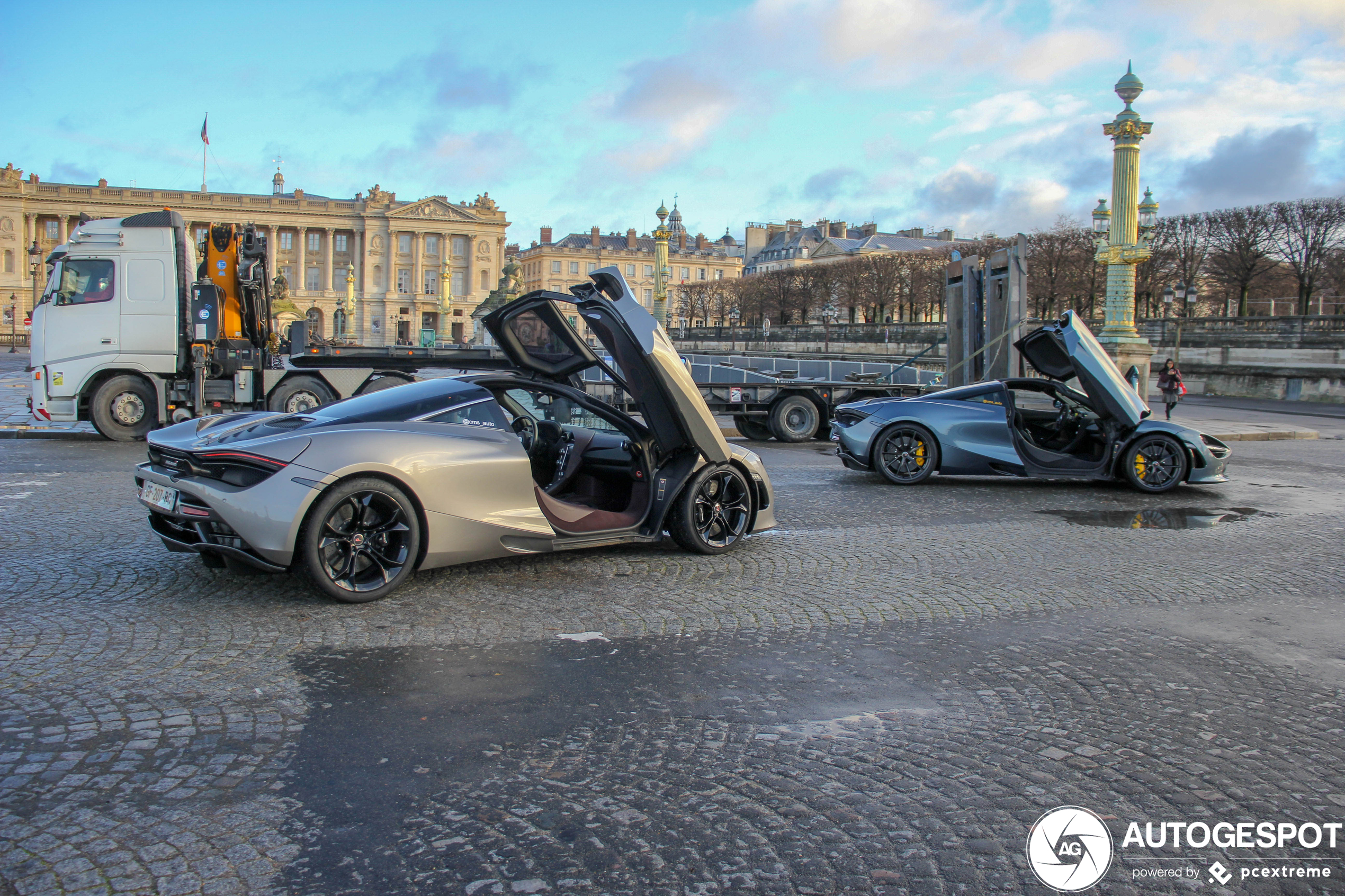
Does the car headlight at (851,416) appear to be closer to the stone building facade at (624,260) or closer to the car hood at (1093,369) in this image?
the car hood at (1093,369)

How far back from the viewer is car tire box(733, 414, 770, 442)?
16.5 m

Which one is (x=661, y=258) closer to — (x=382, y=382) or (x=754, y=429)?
(x=754, y=429)

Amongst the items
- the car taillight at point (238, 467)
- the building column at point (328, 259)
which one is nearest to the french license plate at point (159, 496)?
the car taillight at point (238, 467)

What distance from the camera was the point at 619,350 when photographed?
642 cm

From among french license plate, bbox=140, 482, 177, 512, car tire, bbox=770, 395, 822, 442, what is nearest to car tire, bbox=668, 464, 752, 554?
french license plate, bbox=140, 482, 177, 512

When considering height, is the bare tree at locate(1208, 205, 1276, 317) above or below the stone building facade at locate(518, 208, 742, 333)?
below

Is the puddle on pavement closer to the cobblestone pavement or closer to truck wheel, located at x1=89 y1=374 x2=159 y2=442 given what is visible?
the cobblestone pavement

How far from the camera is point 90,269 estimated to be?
46.5 ft

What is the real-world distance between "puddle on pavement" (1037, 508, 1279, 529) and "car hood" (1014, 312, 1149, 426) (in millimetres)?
1343

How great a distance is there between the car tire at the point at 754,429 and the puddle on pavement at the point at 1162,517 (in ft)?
25.0

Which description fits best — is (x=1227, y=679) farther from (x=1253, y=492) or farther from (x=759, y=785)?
(x=1253, y=492)

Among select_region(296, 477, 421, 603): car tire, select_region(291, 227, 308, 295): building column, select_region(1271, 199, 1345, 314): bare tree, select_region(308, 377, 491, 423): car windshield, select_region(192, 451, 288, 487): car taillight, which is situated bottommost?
select_region(296, 477, 421, 603): car tire

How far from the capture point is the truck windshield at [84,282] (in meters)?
14.0

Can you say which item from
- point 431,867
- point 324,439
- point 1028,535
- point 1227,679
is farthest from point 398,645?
point 1028,535
